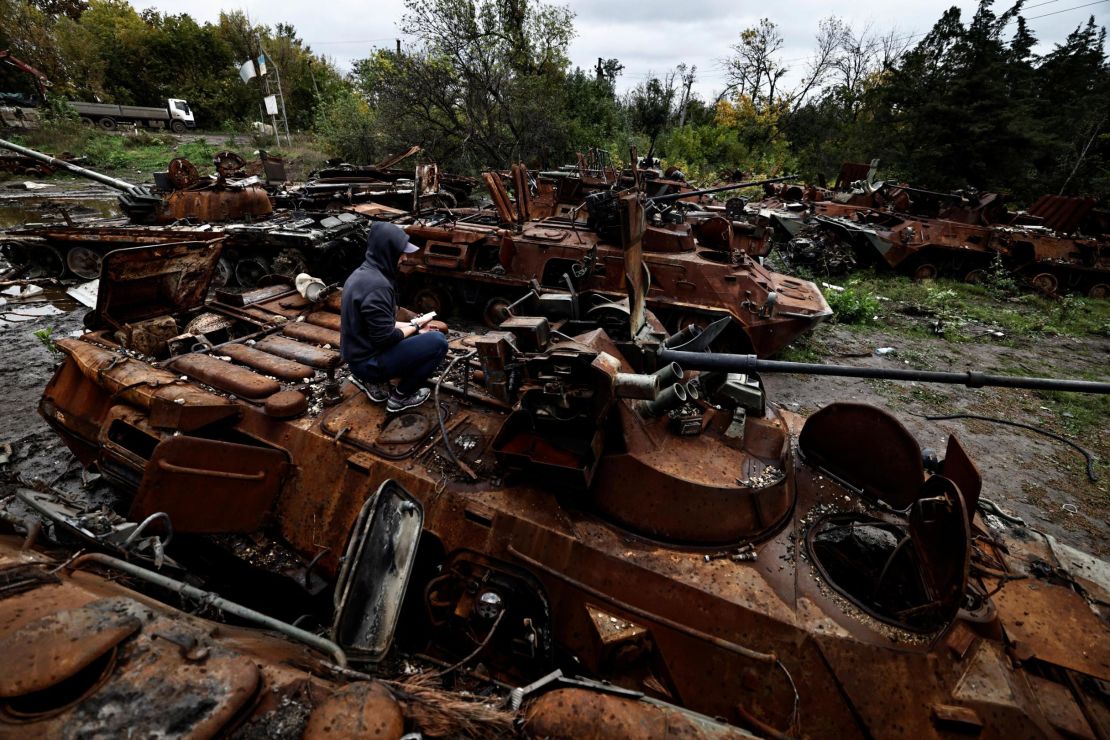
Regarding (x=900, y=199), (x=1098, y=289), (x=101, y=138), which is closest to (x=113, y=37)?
(x=101, y=138)

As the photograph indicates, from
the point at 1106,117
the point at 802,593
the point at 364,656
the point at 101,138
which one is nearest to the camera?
the point at 364,656

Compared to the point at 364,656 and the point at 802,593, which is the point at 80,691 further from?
the point at 802,593

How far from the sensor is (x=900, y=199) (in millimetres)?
15305

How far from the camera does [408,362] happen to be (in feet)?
13.0

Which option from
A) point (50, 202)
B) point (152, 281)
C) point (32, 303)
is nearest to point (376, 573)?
point (152, 281)

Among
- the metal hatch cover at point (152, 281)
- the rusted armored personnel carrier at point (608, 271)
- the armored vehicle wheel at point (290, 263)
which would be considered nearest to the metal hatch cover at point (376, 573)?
the metal hatch cover at point (152, 281)

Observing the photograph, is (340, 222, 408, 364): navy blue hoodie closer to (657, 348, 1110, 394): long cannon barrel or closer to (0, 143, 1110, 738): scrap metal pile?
(0, 143, 1110, 738): scrap metal pile

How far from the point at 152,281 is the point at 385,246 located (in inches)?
121

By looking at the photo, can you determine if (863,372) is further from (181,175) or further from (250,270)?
(181,175)

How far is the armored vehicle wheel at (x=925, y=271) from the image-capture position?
14523 millimetres

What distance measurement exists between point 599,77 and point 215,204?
24.2m

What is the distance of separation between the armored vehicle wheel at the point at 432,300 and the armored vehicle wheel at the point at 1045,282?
51.0 feet

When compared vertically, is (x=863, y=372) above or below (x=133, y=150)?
below

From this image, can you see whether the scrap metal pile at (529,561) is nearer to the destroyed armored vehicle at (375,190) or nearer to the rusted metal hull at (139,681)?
the rusted metal hull at (139,681)
